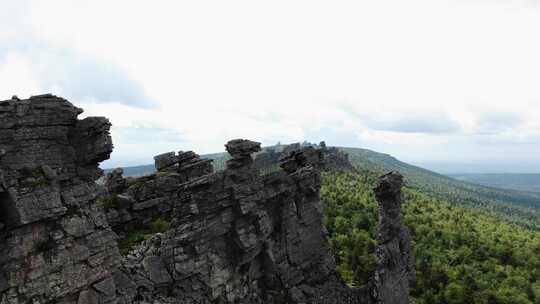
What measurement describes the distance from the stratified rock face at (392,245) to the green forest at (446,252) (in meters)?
14.3

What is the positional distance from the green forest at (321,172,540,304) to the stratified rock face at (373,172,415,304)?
1431 cm

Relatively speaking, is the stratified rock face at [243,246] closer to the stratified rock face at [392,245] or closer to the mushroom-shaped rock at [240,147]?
the mushroom-shaped rock at [240,147]

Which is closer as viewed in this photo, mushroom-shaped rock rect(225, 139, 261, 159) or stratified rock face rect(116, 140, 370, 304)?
stratified rock face rect(116, 140, 370, 304)

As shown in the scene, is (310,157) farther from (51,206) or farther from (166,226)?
(51,206)

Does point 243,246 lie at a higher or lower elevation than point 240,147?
lower

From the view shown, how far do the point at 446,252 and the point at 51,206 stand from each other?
71.2m

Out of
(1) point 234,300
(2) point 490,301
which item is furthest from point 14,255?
(2) point 490,301

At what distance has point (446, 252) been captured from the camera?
75250 millimetres

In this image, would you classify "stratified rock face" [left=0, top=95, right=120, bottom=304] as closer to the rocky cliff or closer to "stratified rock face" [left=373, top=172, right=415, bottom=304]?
the rocky cliff

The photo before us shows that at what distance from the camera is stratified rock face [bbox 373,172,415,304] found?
38562 millimetres

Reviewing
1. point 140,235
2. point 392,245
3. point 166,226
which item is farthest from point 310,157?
point 140,235

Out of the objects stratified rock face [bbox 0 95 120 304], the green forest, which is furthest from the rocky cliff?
the green forest

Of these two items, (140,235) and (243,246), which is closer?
(243,246)

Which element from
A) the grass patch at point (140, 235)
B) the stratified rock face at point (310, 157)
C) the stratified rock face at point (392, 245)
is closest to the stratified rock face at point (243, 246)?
the stratified rock face at point (310, 157)
